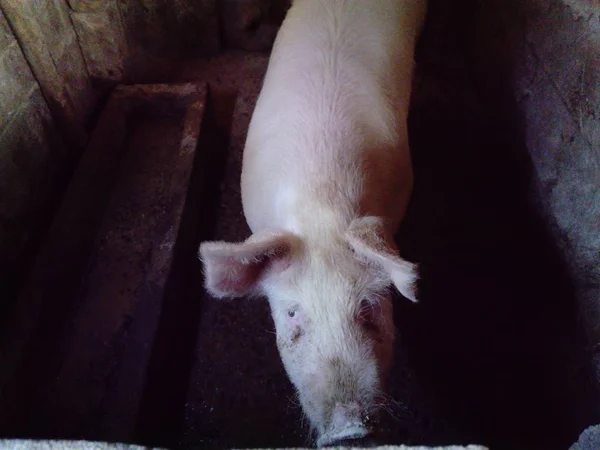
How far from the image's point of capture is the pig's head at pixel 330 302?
175 centimetres

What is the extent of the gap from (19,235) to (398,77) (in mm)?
2355

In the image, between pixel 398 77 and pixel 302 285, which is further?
pixel 398 77

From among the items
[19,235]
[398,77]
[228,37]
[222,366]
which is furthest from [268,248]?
[228,37]

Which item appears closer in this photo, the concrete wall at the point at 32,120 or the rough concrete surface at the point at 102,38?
the concrete wall at the point at 32,120

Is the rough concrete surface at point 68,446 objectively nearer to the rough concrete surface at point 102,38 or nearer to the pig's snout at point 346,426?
the pig's snout at point 346,426

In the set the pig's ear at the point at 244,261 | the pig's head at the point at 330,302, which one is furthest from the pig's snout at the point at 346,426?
the pig's ear at the point at 244,261

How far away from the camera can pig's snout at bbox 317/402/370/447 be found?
1.70 meters

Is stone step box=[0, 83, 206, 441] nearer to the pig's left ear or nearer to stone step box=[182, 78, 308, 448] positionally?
stone step box=[182, 78, 308, 448]

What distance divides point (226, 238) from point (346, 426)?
1.79m

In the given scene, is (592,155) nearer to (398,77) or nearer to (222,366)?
(398,77)

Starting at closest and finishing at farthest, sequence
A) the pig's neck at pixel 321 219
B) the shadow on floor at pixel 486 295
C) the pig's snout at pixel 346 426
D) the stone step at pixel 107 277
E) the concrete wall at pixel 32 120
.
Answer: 1. the pig's snout at pixel 346 426
2. the pig's neck at pixel 321 219
3. the stone step at pixel 107 277
4. the shadow on floor at pixel 486 295
5. the concrete wall at pixel 32 120

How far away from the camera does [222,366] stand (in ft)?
9.09

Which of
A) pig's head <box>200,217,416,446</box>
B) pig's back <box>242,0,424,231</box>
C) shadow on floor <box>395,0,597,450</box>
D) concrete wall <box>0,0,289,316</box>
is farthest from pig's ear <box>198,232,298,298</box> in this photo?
concrete wall <box>0,0,289,316</box>

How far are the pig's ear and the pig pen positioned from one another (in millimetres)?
703
